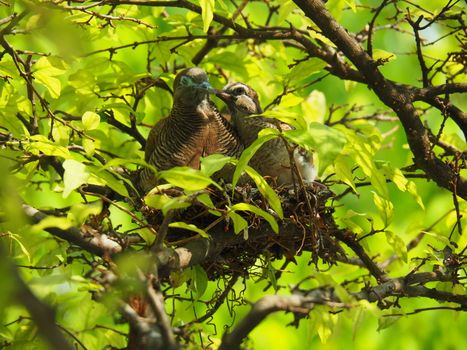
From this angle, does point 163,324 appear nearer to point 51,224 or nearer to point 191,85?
point 51,224

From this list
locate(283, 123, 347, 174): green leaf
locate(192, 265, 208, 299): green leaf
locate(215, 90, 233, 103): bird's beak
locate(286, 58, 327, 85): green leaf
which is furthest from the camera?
locate(215, 90, 233, 103): bird's beak

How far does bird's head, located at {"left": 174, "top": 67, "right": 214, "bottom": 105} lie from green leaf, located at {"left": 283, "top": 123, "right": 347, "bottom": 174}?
4.12 feet

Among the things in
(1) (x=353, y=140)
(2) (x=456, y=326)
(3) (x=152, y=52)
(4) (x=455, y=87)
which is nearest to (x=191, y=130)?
(3) (x=152, y=52)

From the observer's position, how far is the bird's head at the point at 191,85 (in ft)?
9.20

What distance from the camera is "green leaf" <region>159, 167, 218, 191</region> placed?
1570mm

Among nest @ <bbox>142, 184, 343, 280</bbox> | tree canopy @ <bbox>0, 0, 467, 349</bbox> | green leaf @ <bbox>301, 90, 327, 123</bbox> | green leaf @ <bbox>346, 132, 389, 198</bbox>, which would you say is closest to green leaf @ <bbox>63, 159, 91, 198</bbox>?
tree canopy @ <bbox>0, 0, 467, 349</bbox>

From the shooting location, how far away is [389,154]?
13.9 ft

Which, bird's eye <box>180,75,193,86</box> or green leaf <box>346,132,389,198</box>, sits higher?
bird's eye <box>180,75,193,86</box>

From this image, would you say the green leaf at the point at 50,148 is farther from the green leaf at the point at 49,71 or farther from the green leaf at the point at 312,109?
the green leaf at the point at 312,109

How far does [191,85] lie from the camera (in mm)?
2820

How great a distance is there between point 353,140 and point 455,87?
91cm

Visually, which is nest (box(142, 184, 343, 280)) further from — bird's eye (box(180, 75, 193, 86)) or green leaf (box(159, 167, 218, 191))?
green leaf (box(159, 167, 218, 191))

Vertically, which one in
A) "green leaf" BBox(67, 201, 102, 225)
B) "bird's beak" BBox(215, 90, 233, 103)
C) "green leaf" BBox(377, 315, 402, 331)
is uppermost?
"bird's beak" BBox(215, 90, 233, 103)

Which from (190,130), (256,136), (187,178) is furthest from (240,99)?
(187,178)
